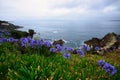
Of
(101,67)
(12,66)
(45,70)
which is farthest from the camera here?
(101,67)

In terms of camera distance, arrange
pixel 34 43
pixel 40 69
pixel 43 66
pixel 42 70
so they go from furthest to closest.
A: pixel 34 43, pixel 43 66, pixel 40 69, pixel 42 70

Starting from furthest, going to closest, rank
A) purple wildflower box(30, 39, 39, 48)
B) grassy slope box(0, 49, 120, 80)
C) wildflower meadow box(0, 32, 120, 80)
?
purple wildflower box(30, 39, 39, 48), wildflower meadow box(0, 32, 120, 80), grassy slope box(0, 49, 120, 80)

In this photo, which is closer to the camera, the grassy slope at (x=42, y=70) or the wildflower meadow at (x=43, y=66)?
the grassy slope at (x=42, y=70)

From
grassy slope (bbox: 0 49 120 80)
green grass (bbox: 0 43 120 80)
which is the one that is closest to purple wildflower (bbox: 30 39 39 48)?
green grass (bbox: 0 43 120 80)

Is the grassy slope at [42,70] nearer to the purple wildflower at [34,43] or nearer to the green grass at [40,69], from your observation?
the green grass at [40,69]

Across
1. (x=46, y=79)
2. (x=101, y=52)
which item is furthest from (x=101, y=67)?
(x=101, y=52)

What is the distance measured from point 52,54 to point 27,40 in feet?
3.64

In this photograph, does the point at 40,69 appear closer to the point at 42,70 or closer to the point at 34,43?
the point at 42,70

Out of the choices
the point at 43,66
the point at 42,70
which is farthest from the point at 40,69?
the point at 43,66

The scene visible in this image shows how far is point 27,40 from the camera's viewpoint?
988 centimetres

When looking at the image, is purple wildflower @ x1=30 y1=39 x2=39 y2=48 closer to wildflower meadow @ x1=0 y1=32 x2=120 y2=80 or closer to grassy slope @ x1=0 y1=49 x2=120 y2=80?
wildflower meadow @ x1=0 y1=32 x2=120 y2=80

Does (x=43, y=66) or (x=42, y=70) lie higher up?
(x=42, y=70)

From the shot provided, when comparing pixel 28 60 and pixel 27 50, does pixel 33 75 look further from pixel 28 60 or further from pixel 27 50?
pixel 27 50

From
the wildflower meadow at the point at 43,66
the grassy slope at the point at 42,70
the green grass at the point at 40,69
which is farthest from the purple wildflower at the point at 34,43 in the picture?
the grassy slope at the point at 42,70
